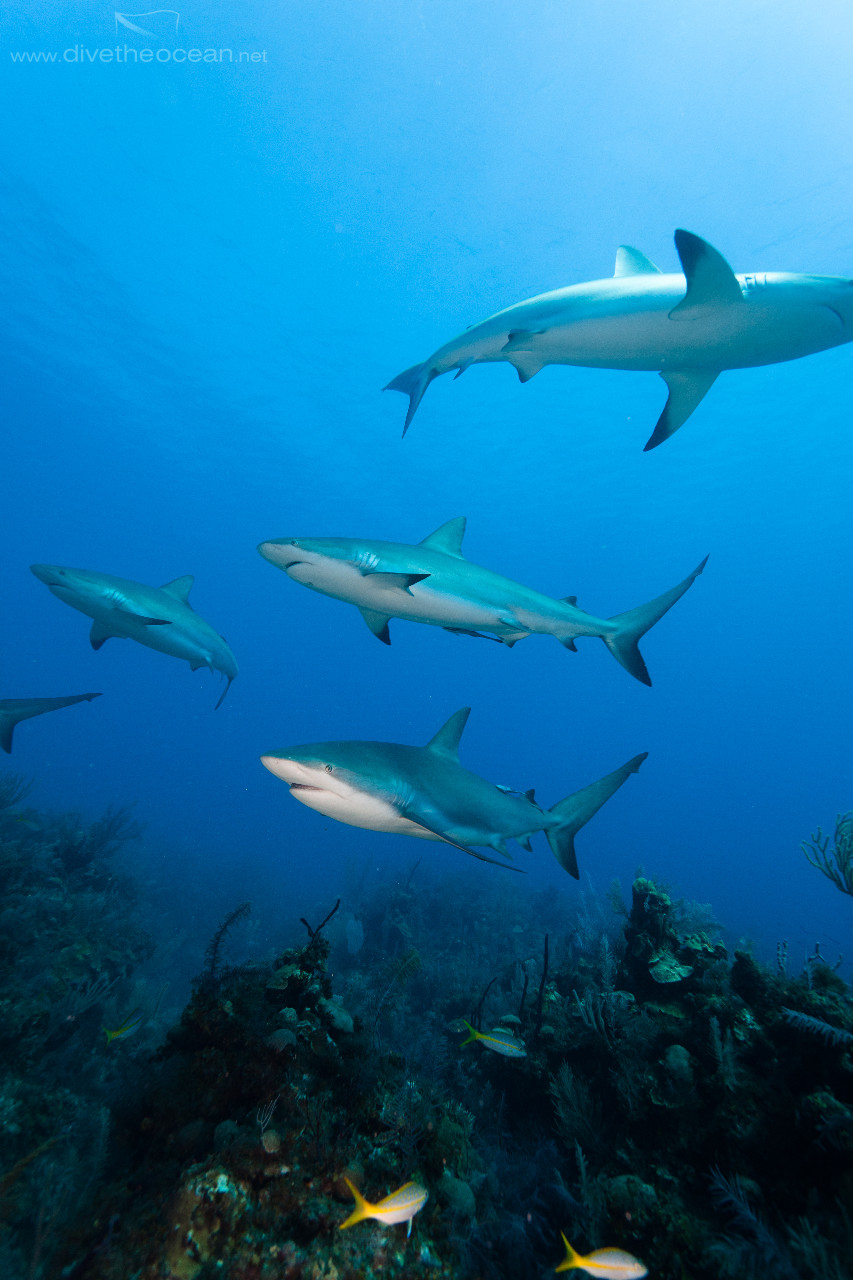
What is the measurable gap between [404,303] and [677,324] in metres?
32.2

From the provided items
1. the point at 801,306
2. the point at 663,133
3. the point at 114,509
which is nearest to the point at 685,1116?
the point at 801,306

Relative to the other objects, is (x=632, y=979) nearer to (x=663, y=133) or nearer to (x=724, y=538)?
(x=663, y=133)

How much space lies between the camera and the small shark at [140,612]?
6305 mm

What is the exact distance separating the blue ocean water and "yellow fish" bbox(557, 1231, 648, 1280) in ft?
55.2

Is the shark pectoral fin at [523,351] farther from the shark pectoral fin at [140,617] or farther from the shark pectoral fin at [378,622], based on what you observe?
the shark pectoral fin at [140,617]

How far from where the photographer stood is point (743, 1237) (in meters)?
2.61

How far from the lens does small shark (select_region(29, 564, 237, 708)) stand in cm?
630

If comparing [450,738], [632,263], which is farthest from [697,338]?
[450,738]

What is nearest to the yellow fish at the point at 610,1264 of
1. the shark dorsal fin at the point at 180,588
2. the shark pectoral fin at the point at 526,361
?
the shark pectoral fin at the point at 526,361

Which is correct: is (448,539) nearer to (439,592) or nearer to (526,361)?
(439,592)

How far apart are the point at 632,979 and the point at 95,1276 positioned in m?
5.11

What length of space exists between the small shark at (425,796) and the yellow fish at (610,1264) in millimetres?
1690

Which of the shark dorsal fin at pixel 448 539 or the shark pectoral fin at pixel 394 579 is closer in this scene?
the shark pectoral fin at pixel 394 579

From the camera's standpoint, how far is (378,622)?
13.5ft
